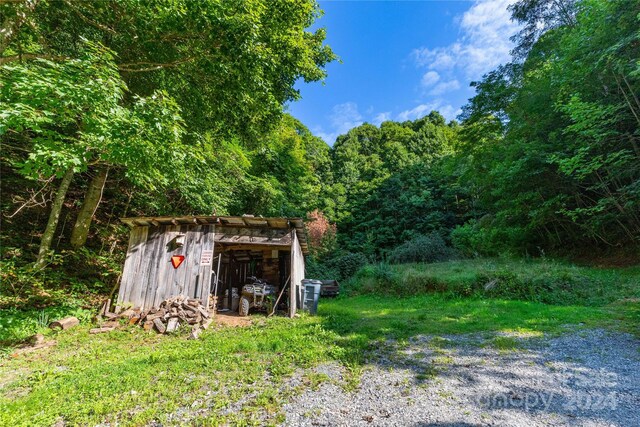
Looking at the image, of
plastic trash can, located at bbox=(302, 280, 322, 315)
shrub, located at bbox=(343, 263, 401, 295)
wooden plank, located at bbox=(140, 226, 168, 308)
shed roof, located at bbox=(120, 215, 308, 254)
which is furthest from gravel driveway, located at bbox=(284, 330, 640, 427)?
shrub, located at bbox=(343, 263, 401, 295)

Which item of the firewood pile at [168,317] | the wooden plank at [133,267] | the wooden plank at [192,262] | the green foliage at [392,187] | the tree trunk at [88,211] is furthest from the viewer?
the green foliage at [392,187]

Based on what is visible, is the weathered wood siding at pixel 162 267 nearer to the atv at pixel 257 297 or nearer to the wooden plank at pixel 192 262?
the wooden plank at pixel 192 262

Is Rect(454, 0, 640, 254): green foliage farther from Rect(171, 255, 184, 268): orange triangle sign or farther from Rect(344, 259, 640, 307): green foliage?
Rect(171, 255, 184, 268): orange triangle sign

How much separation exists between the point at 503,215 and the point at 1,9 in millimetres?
16803

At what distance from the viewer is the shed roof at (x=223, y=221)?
267 inches

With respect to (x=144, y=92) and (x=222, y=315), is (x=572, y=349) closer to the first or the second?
(x=222, y=315)

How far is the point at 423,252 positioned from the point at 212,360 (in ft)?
54.0

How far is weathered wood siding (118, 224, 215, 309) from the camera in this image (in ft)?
21.5

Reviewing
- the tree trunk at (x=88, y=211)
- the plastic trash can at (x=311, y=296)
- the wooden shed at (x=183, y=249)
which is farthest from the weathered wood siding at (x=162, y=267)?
the plastic trash can at (x=311, y=296)

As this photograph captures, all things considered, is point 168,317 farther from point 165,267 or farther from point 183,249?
point 183,249

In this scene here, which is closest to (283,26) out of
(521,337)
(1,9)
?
(1,9)

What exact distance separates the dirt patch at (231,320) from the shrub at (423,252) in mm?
13419

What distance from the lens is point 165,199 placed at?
28.3ft

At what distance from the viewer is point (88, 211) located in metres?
7.07
